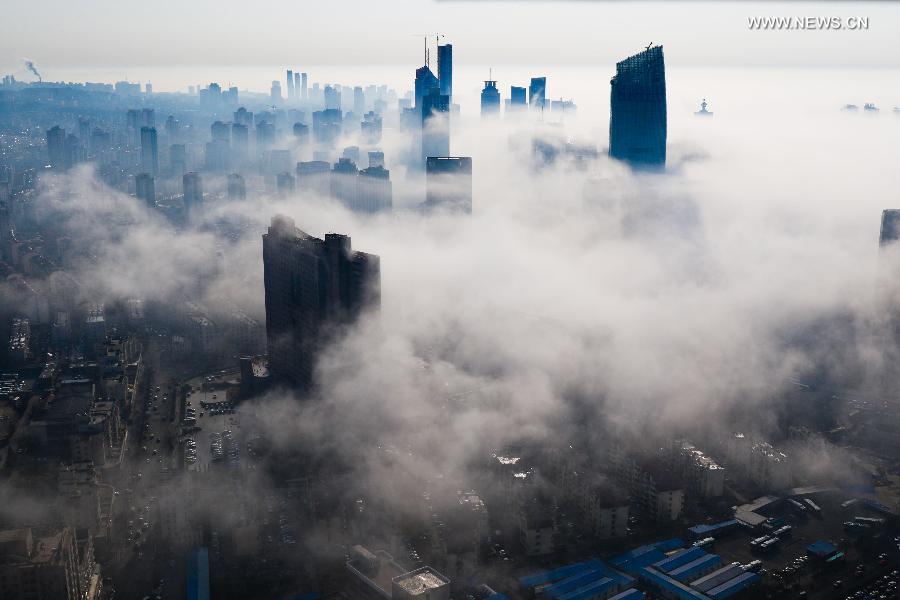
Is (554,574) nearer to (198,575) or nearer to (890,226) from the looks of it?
(198,575)

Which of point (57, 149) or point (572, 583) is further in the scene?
point (57, 149)

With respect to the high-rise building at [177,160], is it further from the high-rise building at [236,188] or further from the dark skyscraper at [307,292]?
the dark skyscraper at [307,292]

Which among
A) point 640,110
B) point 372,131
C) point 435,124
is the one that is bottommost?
point 640,110

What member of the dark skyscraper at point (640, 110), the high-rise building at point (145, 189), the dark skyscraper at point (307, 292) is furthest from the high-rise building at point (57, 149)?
the dark skyscraper at point (640, 110)

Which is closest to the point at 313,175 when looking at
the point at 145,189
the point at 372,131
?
the point at 145,189

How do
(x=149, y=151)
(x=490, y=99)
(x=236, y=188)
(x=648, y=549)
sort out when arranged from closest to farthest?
(x=648, y=549), (x=236, y=188), (x=490, y=99), (x=149, y=151)

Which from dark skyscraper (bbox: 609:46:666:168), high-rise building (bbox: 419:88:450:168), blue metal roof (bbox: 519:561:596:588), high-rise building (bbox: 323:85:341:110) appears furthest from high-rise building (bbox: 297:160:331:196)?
blue metal roof (bbox: 519:561:596:588)
